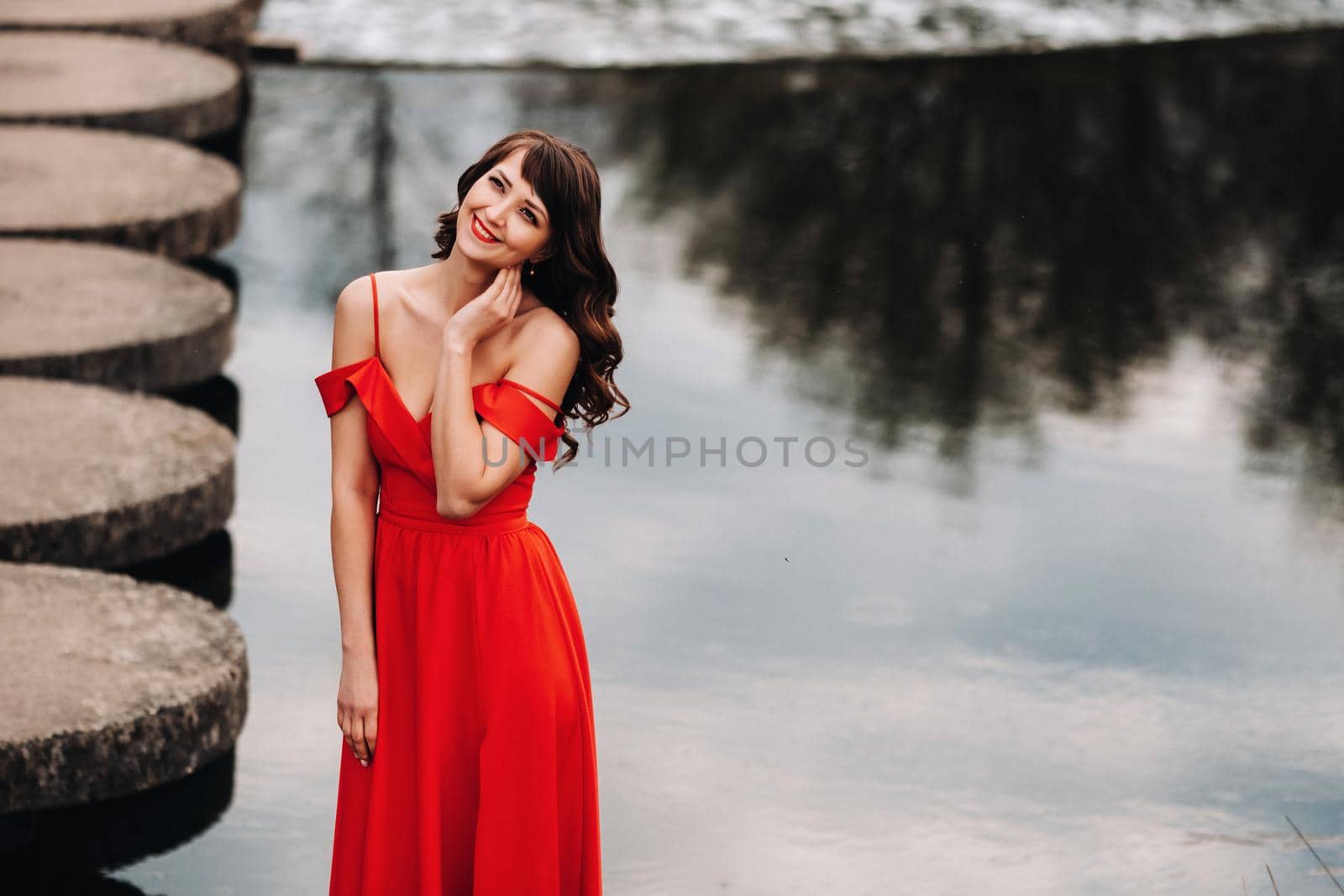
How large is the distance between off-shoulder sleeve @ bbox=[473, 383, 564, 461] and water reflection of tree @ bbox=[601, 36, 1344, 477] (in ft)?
11.9

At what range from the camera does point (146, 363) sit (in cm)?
608

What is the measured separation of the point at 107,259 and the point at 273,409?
0.90 m

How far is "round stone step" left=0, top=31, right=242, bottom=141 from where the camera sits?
8.44 metres

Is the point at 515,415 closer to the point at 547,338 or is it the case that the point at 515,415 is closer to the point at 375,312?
the point at 547,338

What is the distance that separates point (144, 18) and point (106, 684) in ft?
21.6

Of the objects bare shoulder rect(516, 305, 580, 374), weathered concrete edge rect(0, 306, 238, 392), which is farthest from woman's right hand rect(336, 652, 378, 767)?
weathered concrete edge rect(0, 306, 238, 392)

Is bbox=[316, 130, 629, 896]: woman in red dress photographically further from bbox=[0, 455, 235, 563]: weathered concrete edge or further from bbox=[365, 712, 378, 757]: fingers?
bbox=[0, 455, 235, 563]: weathered concrete edge

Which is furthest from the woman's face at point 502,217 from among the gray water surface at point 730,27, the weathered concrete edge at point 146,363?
the gray water surface at point 730,27

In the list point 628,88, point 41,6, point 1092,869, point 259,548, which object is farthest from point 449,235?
point 41,6

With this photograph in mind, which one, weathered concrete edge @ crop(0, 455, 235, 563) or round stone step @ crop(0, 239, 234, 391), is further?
round stone step @ crop(0, 239, 234, 391)

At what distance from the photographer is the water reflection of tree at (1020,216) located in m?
6.96

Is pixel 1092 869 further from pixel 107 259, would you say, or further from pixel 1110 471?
pixel 107 259

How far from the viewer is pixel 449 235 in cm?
298

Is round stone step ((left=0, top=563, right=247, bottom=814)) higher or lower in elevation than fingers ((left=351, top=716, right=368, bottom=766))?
lower
